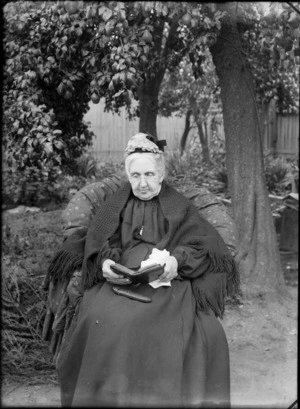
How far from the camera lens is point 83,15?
4047mm

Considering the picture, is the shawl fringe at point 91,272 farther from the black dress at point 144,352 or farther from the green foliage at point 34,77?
the green foliage at point 34,77

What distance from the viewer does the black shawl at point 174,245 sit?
3.14 metres

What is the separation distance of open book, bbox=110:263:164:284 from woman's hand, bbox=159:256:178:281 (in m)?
0.03

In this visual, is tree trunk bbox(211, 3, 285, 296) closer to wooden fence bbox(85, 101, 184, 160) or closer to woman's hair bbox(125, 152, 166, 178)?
wooden fence bbox(85, 101, 184, 160)

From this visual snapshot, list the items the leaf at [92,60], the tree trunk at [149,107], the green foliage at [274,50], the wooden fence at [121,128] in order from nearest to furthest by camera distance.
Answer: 1. the green foliage at [274,50]
2. the leaf at [92,60]
3. the tree trunk at [149,107]
4. the wooden fence at [121,128]

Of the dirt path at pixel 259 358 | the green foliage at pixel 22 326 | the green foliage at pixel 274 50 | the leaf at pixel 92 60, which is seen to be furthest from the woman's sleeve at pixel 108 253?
the leaf at pixel 92 60

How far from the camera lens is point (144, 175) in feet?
10.6

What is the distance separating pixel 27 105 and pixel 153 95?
2179mm

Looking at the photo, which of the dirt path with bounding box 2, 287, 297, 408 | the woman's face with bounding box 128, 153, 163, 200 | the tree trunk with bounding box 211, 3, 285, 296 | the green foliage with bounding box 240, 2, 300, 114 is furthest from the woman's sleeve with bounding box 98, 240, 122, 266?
the tree trunk with bounding box 211, 3, 285, 296

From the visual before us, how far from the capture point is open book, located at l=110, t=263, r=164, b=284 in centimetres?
292

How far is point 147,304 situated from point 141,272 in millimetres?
158

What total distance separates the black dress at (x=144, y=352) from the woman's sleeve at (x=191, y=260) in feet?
0.04

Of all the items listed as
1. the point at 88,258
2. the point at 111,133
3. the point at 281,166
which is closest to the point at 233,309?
the point at 111,133

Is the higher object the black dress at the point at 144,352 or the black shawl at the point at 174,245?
the black shawl at the point at 174,245
